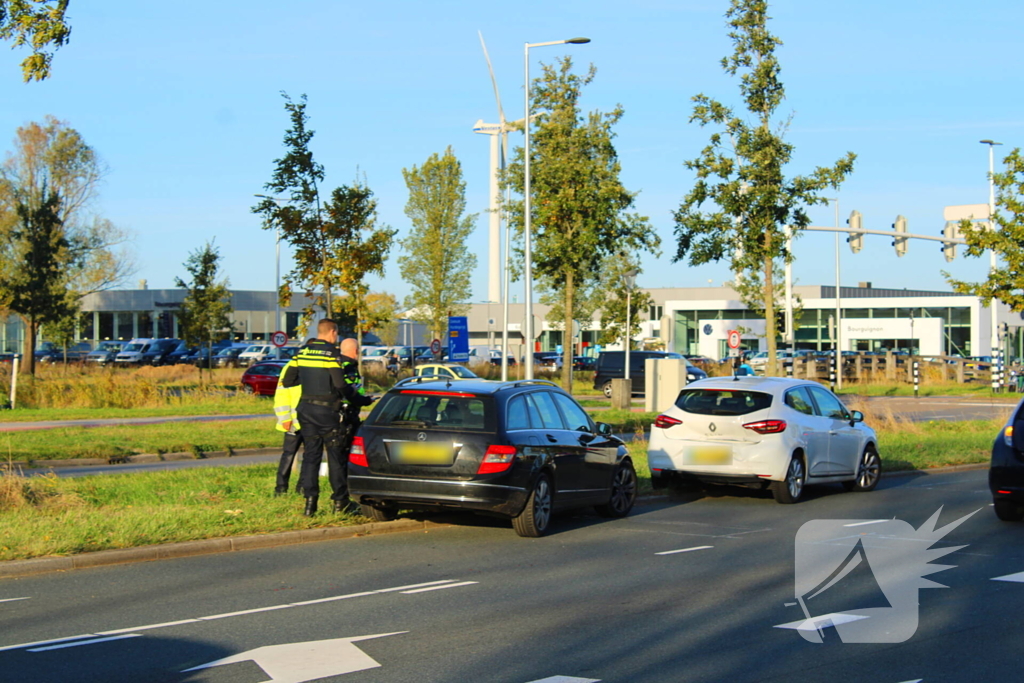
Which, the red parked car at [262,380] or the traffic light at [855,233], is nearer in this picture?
the traffic light at [855,233]

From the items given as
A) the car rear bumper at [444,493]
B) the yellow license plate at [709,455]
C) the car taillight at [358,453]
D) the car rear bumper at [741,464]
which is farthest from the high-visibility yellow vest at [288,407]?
the yellow license plate at [709,455]

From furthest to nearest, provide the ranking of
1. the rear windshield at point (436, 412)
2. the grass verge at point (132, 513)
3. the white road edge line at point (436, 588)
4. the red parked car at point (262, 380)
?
the red parked car at point (262, 380)
the rear windshield at point (436, 412)
the grass verge at point (132, 513)
the white road edge line at point (436, 588)

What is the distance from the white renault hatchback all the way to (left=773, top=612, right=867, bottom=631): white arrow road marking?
19.0ft

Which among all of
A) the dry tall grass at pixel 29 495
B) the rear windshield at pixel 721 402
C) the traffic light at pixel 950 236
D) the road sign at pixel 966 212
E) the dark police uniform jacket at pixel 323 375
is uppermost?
the road sign at pixel 966 212

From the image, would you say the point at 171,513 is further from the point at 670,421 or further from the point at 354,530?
the point at 670,421

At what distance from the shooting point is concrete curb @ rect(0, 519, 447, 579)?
8594mm

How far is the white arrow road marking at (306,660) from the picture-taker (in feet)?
18.9

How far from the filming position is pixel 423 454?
10234 mm

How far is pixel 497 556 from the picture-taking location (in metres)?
9.69

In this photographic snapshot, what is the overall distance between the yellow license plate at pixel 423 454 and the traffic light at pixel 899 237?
23.2 m

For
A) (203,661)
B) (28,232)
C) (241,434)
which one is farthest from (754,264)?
(28,232)

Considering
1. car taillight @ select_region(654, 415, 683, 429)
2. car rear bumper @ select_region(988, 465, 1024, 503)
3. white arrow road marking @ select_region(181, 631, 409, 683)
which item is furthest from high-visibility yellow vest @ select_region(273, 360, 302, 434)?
car rear bumper @ select_region(988, 465, 1024, 503)

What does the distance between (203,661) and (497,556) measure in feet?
13.0

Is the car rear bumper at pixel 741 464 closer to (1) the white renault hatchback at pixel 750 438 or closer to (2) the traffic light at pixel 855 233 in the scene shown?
(1) the white renault hatchback at pixel 750 438
